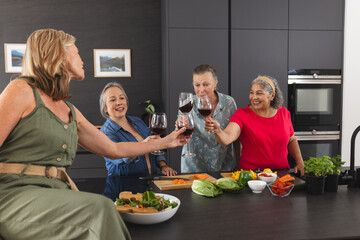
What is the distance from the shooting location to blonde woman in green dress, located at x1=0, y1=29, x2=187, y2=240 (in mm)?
941

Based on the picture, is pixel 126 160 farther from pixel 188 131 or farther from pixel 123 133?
pixel 188 131

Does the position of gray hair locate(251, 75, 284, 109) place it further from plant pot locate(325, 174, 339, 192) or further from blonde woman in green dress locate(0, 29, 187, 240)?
blonde woman in green dress locate(0, 29, 187, 240)

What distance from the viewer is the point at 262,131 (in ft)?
8.13

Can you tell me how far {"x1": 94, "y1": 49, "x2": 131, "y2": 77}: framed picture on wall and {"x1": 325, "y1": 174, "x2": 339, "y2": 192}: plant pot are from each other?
10.7 feet

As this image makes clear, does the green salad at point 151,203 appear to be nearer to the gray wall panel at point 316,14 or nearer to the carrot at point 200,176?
the carrot at point 200,176

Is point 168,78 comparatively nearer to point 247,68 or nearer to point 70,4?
point 247,68

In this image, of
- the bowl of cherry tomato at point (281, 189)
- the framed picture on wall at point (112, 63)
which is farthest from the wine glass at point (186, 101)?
the framed picture on wall at point (112, 63)

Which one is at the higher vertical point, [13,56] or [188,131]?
[13,56]

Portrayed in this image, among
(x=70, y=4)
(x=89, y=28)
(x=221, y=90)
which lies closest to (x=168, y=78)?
(x=221, y=90)

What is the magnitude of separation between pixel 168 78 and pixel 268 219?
2.62 meters

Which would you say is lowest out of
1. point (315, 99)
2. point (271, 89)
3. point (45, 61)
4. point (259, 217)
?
point (259, 217)

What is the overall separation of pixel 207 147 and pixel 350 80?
2.35 meters

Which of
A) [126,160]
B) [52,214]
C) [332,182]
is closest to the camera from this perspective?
[52,214]

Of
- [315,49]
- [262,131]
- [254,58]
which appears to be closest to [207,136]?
[262,131]
